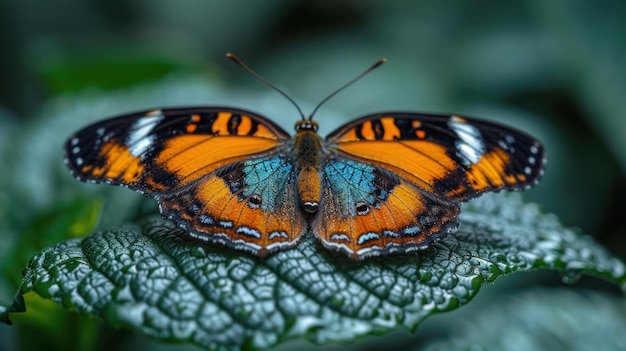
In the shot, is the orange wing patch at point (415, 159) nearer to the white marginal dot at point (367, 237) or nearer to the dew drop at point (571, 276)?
the white marginal dot at point (367, 237)

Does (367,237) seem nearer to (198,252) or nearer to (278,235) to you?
(278,235)

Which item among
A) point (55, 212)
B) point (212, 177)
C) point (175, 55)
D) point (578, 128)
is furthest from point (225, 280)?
point (578, 128)

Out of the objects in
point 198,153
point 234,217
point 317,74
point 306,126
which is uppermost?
point 317,74

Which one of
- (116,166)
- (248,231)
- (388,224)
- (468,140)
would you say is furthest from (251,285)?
(468,140)

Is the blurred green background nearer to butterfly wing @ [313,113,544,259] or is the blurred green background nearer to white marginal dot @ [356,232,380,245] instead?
butterfly wing @ [313,113,544,259]

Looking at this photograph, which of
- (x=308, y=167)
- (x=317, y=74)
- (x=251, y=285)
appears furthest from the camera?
(x=317, y=74)

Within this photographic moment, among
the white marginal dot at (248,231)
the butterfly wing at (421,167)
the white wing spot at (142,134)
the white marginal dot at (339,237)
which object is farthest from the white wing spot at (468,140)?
the white wing spot at (142,134)
